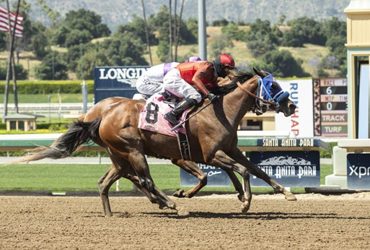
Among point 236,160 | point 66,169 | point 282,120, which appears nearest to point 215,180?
point 236,160

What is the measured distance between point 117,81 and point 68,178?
306cm

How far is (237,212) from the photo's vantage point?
1434cm

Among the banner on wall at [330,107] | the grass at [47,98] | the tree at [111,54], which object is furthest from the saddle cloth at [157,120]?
the tree at [111,54]

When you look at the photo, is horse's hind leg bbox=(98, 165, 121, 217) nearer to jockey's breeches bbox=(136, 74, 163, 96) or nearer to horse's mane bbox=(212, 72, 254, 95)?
jockey's breeches bbox=(136, 74, 163, 96)

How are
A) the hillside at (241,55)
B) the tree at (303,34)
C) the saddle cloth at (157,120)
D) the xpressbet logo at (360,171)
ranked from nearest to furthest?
1. the saddle cloth at (157,120)
2. the xpressbet logo at (360,171)
3. the hillside at (241,55)
4. the tree at (303,34)

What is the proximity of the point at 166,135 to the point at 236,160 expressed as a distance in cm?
92

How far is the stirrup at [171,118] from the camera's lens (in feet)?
45.1

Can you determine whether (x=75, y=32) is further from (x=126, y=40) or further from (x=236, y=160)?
(x=236, y=160)

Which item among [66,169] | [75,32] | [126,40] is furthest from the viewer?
[75,32]

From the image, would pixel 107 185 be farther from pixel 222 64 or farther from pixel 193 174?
pixel 222 64

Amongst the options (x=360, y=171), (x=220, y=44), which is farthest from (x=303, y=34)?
(x=360, y=171)

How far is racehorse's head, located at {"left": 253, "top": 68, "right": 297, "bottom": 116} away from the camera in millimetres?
13766

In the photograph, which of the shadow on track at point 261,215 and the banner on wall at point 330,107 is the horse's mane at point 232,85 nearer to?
the shadow on track at point 261,215

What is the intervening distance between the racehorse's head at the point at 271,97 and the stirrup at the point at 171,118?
102 cm
